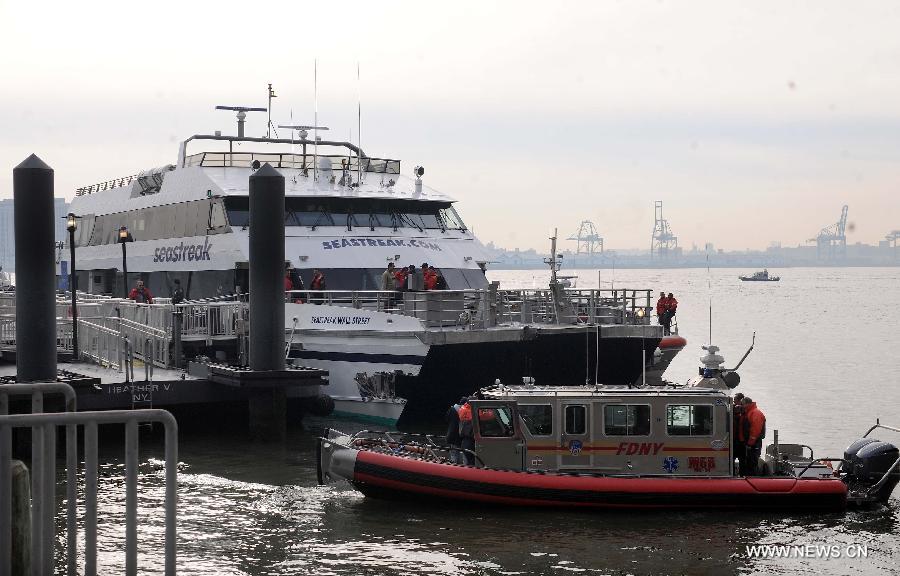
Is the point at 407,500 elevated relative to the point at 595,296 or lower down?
lower down

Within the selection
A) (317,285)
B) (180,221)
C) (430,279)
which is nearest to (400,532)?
(430,279)

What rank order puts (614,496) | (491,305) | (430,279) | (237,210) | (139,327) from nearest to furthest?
(614,496) < (491,305) < (139,327) < (430,279) < (237,210)

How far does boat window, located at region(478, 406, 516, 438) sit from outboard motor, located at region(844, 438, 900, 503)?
4.77 m

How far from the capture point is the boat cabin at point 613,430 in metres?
15.1

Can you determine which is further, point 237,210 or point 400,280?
point 237,210

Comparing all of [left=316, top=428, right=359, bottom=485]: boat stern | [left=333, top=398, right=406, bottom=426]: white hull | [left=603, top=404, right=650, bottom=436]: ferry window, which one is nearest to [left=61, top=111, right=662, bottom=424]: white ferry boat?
[left=333, top=398, right=406, bottom=426]: white hull

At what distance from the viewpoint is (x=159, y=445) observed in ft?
65.3

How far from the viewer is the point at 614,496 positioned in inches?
588

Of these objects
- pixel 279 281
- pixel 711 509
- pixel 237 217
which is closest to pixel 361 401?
pixel 279 281

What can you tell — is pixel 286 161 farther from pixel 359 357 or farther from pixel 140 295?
pixel 359 357

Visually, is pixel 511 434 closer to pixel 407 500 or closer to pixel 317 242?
pixel 407 500

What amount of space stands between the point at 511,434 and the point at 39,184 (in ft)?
28.1

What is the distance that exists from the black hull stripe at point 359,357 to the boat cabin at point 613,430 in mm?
5058
